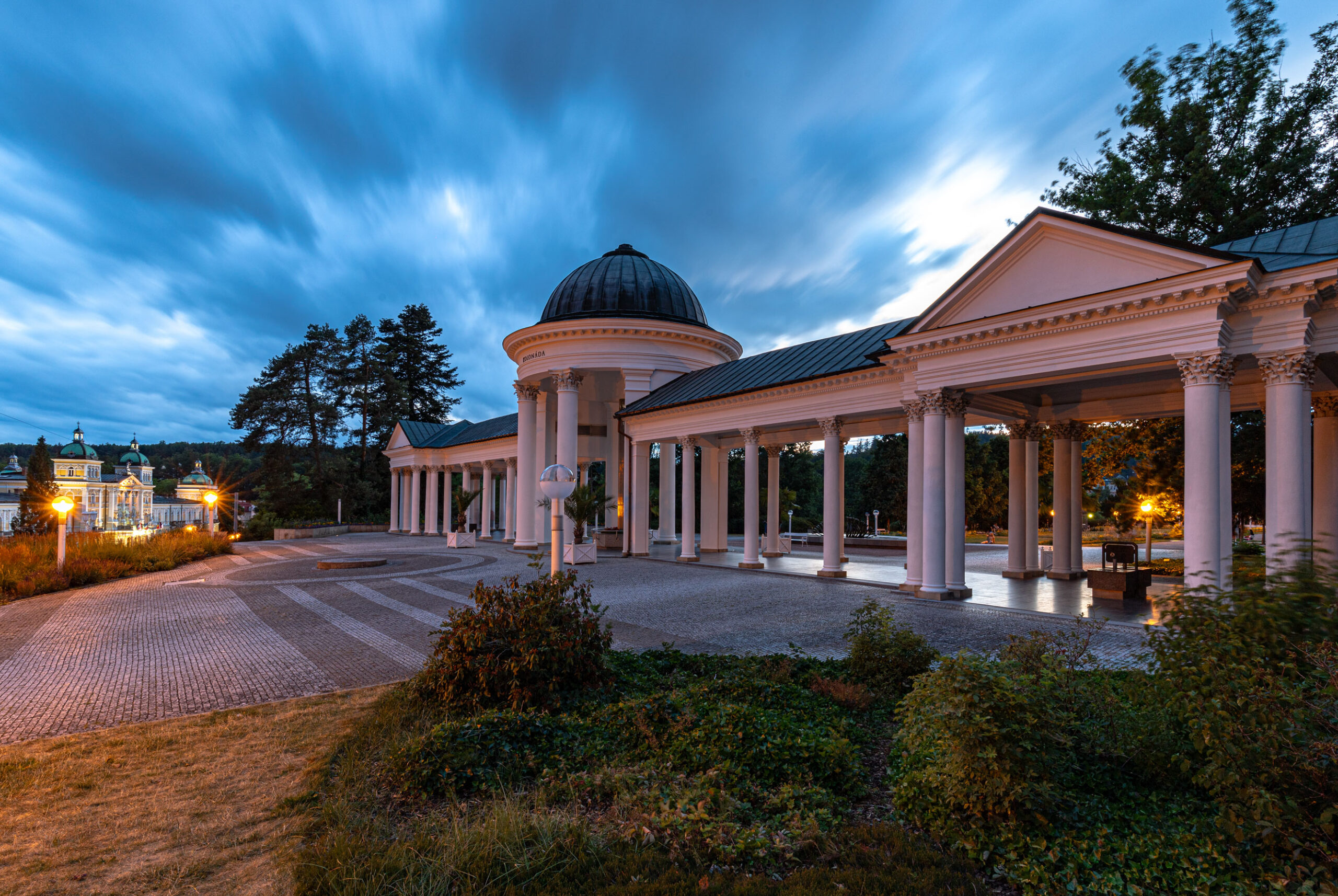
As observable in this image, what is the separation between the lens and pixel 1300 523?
404 inches

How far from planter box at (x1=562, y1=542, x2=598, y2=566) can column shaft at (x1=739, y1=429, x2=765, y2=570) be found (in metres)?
5.27

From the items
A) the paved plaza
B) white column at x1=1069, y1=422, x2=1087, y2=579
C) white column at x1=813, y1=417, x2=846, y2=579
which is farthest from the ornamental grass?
white column at x1=1069, y1=422, x2=1087, y2=579

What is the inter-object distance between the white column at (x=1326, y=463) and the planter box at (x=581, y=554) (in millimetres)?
18598

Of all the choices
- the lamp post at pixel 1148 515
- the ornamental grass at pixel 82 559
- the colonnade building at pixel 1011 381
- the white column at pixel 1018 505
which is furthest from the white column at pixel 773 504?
the ornamental grass at pixel 82 559

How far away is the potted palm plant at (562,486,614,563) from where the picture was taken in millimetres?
22344

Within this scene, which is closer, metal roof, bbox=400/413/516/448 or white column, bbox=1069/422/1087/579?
white column, bbox=1069/422/1087/579

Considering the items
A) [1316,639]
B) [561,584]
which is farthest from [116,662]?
[1316,639]

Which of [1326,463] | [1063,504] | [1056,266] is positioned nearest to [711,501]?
[1063,504]

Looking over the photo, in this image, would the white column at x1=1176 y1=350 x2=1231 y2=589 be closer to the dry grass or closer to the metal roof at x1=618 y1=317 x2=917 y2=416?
the metal roof at x1=618 y1=317 x2=917 y2=416

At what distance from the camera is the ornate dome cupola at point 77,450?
265ft

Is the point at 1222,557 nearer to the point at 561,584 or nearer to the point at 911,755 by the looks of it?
the point at 911,755

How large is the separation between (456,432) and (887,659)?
40.9 meters

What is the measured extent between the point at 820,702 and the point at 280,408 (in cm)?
5316

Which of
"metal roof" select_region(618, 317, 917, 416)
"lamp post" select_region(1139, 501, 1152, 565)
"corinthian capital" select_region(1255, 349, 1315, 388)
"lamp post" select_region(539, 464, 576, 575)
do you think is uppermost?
"metal roof" select_region(618, 317, 917, 416)
